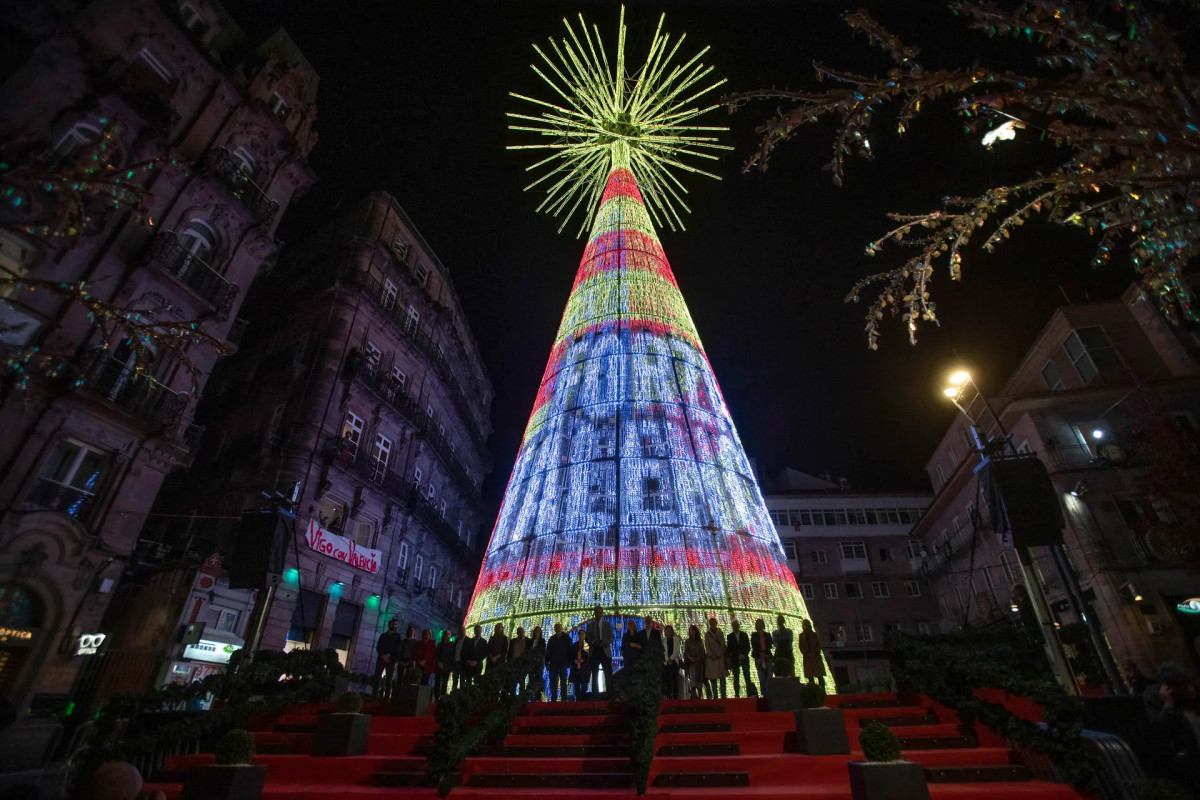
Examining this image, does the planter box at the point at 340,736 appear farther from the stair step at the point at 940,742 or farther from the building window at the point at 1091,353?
the building window at the point at 1091,353

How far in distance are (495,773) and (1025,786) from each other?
5.75 meters

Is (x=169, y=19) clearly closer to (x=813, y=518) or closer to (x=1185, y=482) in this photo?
(x=1185, y=482)

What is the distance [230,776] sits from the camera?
17.6 feet

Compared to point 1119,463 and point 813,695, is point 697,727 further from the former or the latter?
point 1119,463

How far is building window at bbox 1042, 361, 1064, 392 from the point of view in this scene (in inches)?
957

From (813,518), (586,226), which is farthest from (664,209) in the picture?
(813,518)

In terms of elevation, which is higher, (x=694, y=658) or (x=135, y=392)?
(x=135, y=392)

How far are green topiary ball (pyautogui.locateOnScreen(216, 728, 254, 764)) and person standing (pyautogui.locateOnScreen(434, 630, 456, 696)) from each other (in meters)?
4.87

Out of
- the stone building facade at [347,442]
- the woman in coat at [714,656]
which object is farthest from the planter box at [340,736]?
the stone building facade at [347,442]

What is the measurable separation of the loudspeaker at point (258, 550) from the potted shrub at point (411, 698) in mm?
2717

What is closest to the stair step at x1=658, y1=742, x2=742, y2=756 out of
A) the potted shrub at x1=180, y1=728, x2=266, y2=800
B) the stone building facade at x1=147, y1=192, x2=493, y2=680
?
the potted shrub at x1=180, y1=728, x2=266, y2=800

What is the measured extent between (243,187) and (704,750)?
70.4 feet

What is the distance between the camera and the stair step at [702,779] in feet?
20.0

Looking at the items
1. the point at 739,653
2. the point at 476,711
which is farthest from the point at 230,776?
the point at 739,653
